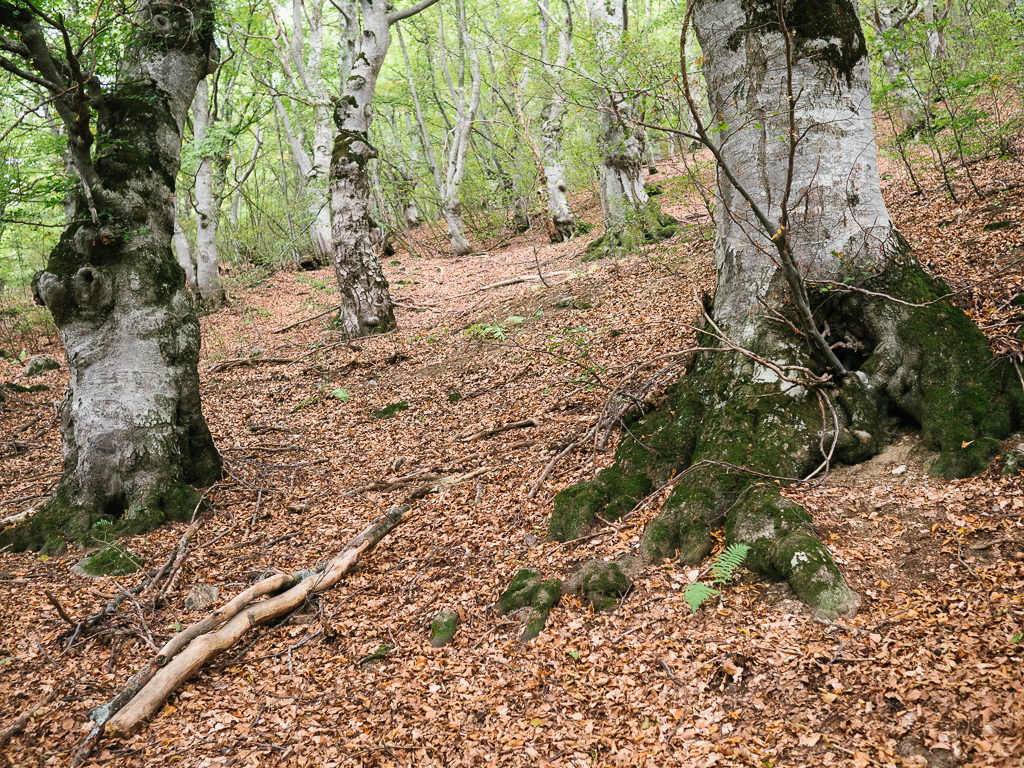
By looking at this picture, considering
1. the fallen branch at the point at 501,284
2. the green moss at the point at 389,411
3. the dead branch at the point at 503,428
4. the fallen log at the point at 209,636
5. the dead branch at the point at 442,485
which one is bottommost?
the fallen log at the point at 209,636

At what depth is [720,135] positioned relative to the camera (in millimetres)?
4441

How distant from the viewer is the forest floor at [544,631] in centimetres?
255

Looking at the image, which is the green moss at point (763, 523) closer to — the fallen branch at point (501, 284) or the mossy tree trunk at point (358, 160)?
the mossy tree trunk at point (358, 160)

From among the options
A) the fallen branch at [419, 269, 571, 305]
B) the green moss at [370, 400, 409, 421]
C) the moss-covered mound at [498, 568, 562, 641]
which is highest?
the fallen branch at [419, 269, 571, 305]

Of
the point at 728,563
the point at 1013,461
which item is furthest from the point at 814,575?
the point at 1013,461

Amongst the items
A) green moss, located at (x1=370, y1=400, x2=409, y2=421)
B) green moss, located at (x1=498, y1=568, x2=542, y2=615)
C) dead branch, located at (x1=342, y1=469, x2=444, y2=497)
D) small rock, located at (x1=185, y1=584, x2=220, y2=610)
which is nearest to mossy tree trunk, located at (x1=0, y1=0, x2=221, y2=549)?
small rock, located at (x1=185, y1=584, x2=220, y2=610)

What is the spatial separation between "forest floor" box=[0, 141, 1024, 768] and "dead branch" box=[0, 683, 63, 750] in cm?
5

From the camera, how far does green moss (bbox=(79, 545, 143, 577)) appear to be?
15.9ft

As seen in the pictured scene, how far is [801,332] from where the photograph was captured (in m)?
4.05

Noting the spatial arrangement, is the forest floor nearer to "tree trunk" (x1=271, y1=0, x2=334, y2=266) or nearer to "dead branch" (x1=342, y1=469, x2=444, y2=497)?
"dead branch" (x1=342, y1=469, x2=444, y2=497)

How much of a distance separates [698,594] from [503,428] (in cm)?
363

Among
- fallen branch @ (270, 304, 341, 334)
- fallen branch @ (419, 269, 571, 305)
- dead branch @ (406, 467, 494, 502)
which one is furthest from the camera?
fallen branch @ (270, 304, 341, 334)

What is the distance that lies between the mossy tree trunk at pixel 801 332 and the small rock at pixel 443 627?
3.21 ft

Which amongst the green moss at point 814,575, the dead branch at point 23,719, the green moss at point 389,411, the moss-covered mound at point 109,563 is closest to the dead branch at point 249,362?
the green moss at point 389,411
